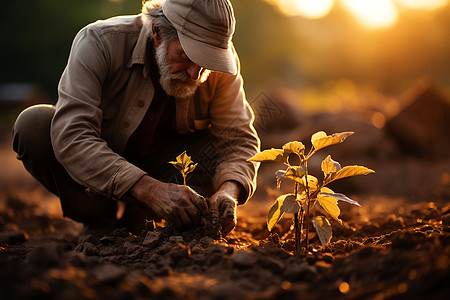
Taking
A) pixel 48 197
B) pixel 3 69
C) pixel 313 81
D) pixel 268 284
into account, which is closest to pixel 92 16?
pixel 3 69

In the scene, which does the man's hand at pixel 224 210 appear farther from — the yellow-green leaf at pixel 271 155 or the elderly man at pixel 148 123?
the yellow-green leaf at pixel 271 155

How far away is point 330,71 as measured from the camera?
2812 centimetres

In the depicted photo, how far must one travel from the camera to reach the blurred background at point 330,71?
6.82 metres

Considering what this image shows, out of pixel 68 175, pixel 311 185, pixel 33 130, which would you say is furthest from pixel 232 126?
pixel 33 130

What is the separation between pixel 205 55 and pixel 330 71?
2702cm

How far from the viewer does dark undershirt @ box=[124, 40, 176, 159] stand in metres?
2.83

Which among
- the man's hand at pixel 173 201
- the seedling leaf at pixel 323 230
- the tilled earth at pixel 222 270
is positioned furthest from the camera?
the man's hand at pixel 173 201

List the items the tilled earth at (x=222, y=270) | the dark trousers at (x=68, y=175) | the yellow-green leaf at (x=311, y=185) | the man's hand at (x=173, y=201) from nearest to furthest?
the tilled earth at (x=222, y=270) < the yellow-green leaf at (x=311, y=185) < the man's hand at (x=173, y=201) < the dark trousers at (x=68, y=175)

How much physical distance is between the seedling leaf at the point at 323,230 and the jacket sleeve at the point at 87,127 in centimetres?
94

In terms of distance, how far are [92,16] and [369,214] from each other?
18910mm

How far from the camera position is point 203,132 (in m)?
3.11

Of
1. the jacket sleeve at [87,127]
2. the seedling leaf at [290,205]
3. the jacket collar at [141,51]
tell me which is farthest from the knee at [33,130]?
the seedling leaf at [290,205]

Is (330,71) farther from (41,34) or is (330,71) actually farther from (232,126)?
(232,126)

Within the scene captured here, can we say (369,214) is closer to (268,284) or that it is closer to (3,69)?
(268,284)
